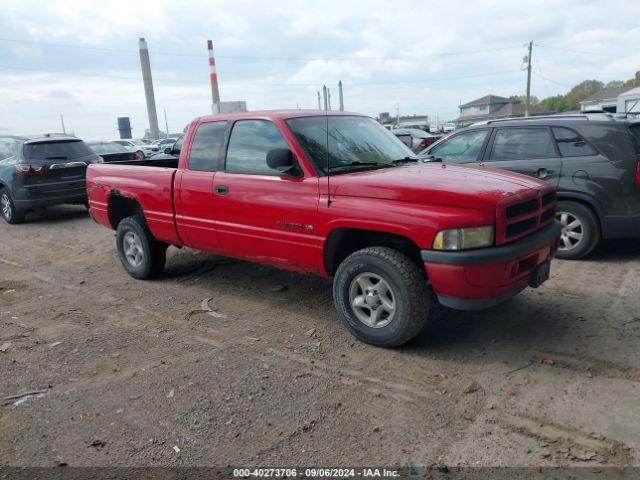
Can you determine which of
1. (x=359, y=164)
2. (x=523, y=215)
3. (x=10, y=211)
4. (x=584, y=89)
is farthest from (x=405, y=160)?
(x=584, y=89)

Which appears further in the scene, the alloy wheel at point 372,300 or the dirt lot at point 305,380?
the alloy wheel at point 372,300

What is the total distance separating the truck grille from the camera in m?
3.61

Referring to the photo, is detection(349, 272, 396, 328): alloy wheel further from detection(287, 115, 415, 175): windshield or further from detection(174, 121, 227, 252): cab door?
detection(174, 121, 227, 252): cab door

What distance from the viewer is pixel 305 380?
364 centimetres

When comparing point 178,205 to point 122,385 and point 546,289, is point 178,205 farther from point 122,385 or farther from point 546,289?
point 546,289

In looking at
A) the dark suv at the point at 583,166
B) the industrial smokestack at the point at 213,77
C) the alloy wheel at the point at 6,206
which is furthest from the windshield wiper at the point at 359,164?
the industrial smokestack at the point at 213,77

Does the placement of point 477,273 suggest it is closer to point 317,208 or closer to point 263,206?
point 317,208

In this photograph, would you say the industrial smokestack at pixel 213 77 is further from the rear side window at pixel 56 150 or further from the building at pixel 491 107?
the building at pixel 491 107

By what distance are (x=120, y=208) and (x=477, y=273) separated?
15.3ft

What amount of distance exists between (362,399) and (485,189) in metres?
1.70

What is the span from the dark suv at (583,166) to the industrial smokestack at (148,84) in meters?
46.9

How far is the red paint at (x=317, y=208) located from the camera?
3.60 metres

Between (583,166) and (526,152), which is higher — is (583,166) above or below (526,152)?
below

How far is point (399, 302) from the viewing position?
3.84 meters
